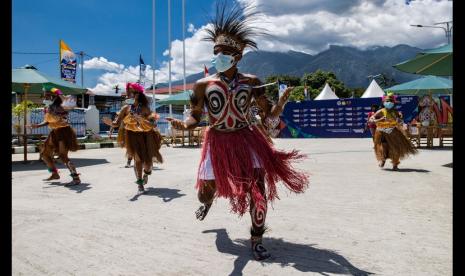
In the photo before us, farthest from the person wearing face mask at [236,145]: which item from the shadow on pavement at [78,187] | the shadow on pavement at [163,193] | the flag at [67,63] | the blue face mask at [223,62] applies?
the flag at [67,63]

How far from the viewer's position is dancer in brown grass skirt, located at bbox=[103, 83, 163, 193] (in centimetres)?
686

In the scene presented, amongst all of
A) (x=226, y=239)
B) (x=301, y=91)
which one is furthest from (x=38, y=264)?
(x=301, y=91)

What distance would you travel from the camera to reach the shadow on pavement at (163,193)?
249 inches

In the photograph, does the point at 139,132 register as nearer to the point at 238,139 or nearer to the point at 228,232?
the point at 228,232

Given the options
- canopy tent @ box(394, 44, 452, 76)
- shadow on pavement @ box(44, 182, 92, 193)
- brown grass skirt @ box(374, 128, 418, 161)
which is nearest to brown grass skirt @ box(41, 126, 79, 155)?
shadow on pavement @ box(44, 182, 92, 193)

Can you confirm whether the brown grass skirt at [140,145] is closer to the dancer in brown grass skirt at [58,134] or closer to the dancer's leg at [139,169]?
the dancer's leg at [139,169]

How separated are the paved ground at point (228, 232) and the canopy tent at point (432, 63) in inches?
119

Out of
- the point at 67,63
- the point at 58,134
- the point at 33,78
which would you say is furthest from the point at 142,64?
the point at 58,134

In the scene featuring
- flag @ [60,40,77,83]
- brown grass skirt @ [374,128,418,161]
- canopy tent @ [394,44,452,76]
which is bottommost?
brown grass skirt @ [374,128,418,161]

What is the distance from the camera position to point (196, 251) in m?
3.60

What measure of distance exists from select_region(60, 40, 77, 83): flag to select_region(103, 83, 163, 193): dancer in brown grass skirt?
2257cm

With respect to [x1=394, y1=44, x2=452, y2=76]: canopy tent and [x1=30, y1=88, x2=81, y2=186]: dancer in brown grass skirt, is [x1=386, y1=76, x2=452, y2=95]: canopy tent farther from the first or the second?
[x1=30, y1=88, x2=81, y2=186]: dancer in brown grass skirt

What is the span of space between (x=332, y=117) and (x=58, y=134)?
1955 cm

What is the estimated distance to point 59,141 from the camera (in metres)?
7.96
